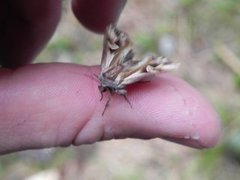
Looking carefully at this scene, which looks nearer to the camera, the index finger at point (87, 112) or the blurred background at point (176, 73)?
the index finger at point (87, 112)

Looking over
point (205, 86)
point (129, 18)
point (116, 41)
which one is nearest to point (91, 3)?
point (116, 41)

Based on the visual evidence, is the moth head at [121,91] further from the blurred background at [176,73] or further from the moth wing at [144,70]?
the blurred background at [176,73]

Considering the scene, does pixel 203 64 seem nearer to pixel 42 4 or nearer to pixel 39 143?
pixel 42 4

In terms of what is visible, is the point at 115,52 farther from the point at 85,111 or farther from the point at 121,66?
the point at 85,111

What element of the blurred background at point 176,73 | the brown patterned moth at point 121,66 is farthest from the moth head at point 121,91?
the blurred background at point 176,73

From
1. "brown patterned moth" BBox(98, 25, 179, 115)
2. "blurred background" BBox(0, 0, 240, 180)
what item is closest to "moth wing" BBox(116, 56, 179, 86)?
"brown patterned moth" BBox(98, 25, 179, 115)

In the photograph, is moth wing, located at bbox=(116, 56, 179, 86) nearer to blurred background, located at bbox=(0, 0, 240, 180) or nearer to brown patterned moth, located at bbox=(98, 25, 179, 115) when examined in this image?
brown patterned moth, located at bbox=(98, 25, 179, 115)
